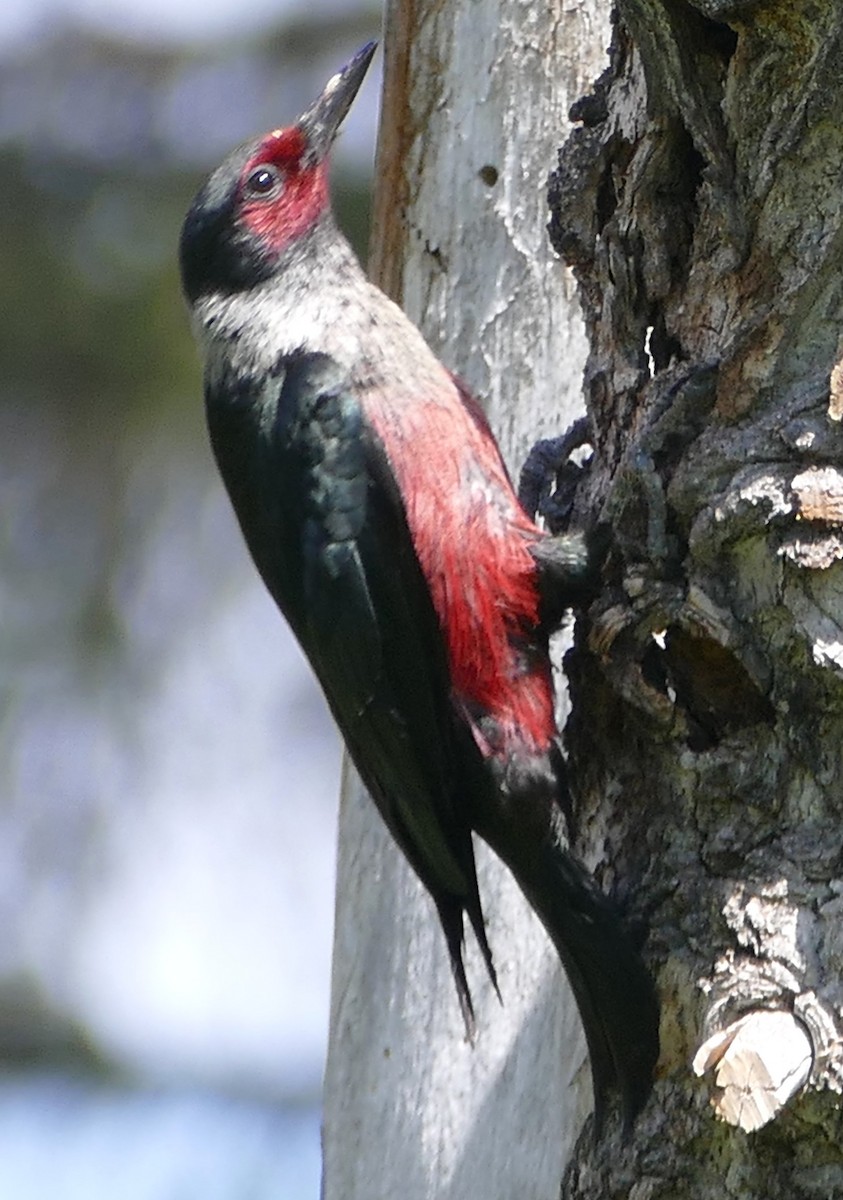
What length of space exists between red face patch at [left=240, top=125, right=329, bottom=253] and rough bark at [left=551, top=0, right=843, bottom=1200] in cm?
88

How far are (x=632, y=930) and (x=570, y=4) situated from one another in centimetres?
184

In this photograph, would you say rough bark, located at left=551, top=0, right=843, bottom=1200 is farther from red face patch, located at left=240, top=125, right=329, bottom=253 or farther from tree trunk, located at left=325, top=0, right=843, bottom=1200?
red face patch, located at left=240, top=125, right=329, bottom=253

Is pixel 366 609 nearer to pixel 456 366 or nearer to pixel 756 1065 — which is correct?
pixel 456 366

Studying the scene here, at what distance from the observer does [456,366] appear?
354 centimetres

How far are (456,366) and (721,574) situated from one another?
1019mm

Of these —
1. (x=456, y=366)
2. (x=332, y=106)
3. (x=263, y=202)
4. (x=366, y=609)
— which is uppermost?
(x=332, y=106)

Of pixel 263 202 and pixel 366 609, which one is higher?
pixel 263 202

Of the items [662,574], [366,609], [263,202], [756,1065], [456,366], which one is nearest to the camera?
[756,1065]

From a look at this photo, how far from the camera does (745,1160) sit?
2.44 meters

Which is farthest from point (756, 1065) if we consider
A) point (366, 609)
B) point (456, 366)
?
point (456, 366)

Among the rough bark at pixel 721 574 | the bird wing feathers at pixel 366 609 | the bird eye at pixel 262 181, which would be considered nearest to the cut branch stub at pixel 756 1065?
the rough bark at pixel 721 574

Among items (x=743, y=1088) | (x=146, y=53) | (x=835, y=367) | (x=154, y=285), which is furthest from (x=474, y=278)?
(x=146, y=53)

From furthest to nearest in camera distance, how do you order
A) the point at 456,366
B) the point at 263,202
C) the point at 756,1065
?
the point at 263,202 < the point at 456,366 < the point at 756,1065

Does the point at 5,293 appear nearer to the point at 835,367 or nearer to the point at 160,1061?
the point at 160,1061
